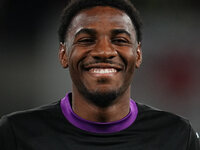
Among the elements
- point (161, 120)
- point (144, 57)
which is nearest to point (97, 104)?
point (161, 120)

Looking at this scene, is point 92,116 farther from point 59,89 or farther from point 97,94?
point 59,89

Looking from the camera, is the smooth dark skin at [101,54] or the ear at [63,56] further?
the ear at [63,56]

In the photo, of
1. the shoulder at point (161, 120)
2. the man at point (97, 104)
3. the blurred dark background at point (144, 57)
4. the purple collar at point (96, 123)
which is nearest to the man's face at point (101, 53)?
the man at point (97, 104)

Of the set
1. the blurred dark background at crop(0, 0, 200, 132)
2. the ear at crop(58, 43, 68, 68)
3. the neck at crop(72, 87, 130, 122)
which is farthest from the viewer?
the blurred dark background at crop(0, 0, 200, 132)

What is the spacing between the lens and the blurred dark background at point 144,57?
4961mm

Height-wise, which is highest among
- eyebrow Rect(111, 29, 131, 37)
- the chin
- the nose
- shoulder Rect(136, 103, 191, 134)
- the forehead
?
the forehead

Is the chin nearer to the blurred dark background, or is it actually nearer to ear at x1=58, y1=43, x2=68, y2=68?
ear at x1=58, y1=43, x2=68, y2=68

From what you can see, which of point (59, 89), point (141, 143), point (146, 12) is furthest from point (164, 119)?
point (146, 12)

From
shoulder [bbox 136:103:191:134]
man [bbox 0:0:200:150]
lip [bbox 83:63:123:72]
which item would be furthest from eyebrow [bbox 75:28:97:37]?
shoulder [bbox 136:103:191:134]

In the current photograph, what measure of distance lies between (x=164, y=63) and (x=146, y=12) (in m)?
0.74

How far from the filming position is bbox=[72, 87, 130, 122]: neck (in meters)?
1.83

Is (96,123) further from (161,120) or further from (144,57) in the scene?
(144,57)

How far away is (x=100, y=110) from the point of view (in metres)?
1.83

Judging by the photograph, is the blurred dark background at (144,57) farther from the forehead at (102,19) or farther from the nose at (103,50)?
A: the nose at (103,50)
